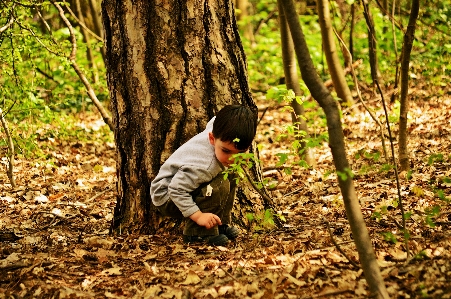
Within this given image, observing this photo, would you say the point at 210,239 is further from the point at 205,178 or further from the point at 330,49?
the point at 330,49

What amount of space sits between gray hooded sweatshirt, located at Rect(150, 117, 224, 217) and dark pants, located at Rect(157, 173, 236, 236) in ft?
0.20

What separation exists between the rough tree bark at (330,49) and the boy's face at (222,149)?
4.35m

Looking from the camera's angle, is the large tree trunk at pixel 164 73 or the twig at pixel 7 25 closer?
the large tree trunk at pixel 164 73

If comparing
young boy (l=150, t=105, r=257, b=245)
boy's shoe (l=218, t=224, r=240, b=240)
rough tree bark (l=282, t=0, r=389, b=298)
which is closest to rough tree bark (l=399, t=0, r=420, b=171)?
young boy (l=150, t=105, r=257, b=245)

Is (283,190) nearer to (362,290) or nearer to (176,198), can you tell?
(176,198)

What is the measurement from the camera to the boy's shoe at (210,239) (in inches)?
147

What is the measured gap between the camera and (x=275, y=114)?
10773mm

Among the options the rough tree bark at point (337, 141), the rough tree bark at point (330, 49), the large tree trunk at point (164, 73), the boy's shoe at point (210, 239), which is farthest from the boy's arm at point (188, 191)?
the rough tree bark at point (330, 49)

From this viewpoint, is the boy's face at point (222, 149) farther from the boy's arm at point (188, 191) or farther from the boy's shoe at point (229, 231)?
the boy's shoe at point (229, 231)

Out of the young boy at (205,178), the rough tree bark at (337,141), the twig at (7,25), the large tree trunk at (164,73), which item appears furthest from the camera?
the twig at (7,25)

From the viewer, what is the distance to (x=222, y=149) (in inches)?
140

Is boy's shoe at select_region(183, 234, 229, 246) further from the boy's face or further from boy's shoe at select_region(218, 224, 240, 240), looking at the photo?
the boy's face

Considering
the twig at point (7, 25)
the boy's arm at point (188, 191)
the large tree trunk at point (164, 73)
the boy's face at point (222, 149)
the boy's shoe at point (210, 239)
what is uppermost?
the twig at point (7, 25)

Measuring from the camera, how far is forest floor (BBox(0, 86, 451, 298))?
9.11 feet
